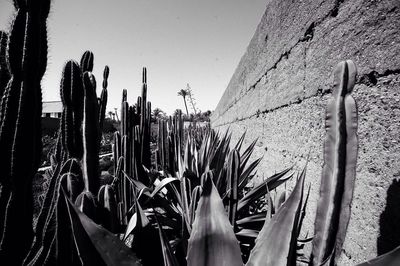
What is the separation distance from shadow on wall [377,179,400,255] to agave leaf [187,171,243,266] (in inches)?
19.3

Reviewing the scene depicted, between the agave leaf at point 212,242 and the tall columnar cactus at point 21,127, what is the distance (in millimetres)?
924

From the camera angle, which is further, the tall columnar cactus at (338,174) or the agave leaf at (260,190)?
the agave leaf at (260,190)

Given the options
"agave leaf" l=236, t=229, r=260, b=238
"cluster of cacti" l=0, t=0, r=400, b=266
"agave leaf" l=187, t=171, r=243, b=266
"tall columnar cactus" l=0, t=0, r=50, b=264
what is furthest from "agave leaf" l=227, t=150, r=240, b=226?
"tall columnar cactus" l=0, t=0, r=50, b=264

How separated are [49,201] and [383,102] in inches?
58.4

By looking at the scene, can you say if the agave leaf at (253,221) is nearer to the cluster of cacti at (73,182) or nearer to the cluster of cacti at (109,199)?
the cluster of cacti at (109,199)

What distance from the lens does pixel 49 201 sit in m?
1.21

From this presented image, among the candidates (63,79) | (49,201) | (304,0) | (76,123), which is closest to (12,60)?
(63,79)

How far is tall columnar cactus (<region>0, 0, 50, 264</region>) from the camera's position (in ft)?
3.64

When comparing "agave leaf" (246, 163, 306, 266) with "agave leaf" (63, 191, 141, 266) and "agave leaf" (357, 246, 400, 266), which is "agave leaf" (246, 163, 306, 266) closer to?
"agave leaf" (357, 246, 400, 266)

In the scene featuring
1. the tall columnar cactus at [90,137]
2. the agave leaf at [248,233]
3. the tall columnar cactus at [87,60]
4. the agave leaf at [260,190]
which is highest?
the tall columnar cactus at [87,60]

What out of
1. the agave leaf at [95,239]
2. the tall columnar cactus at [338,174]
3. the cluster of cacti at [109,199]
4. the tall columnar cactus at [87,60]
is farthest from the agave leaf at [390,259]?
the tall columnar cactus at [87,60]

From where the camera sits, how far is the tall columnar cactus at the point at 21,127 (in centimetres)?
111

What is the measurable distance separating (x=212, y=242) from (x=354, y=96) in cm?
79

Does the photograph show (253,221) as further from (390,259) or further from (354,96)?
(390,259)
